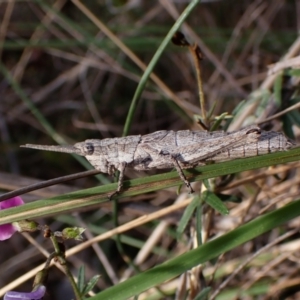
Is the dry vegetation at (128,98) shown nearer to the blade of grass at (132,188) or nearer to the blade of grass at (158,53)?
the blade of grass at (158,53)

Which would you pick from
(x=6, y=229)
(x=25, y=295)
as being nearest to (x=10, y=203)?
(x=6, y=229)

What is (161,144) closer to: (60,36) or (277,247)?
(277,247)

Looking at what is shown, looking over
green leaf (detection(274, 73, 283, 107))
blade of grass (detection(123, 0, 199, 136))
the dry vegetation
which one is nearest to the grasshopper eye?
blade of grass (detection(123, 0, 199, 136))

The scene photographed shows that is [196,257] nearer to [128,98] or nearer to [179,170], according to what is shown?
[179,170]

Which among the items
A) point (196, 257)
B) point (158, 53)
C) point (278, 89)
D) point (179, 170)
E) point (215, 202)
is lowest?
point (196, 257)

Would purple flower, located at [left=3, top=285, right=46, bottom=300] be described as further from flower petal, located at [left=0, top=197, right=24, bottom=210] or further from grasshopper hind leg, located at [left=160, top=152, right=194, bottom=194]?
grasshopper hind leg, located at [left=160, top=152, right=194, bottom=194]

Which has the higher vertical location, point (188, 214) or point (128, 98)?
point (128, 98)
